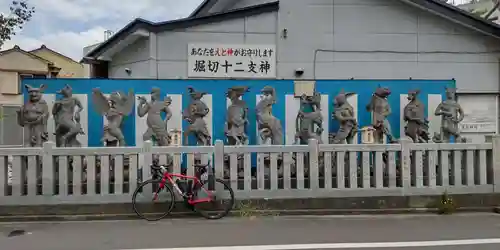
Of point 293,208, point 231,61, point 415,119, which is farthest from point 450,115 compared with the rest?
point 231,61

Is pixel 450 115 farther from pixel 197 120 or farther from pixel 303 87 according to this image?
pixel 197 120

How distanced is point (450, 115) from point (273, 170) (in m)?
4.24

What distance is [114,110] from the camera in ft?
31.2

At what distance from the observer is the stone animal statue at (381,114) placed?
32.0ft

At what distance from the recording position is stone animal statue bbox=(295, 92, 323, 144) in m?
9.59

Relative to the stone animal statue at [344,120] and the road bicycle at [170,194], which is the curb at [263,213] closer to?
the road bicycle at [170,194]

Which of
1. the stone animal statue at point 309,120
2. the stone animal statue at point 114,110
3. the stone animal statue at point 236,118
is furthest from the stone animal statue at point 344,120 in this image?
the stone animal statue at point 114,110

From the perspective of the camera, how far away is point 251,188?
8.16m

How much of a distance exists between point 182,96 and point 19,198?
3.98m

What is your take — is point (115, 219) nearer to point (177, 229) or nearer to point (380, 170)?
point (177, 229)

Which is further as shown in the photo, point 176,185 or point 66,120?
point 66,120

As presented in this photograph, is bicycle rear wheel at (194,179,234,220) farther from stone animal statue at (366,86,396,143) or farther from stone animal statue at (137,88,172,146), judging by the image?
stone animal statue at (366,86,396,143)

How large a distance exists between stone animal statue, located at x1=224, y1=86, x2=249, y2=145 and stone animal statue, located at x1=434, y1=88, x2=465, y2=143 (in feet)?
13.4

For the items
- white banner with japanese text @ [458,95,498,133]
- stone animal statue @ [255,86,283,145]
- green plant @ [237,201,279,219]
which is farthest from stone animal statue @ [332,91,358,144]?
white banner with japanese text @ [458,95,498,133]
